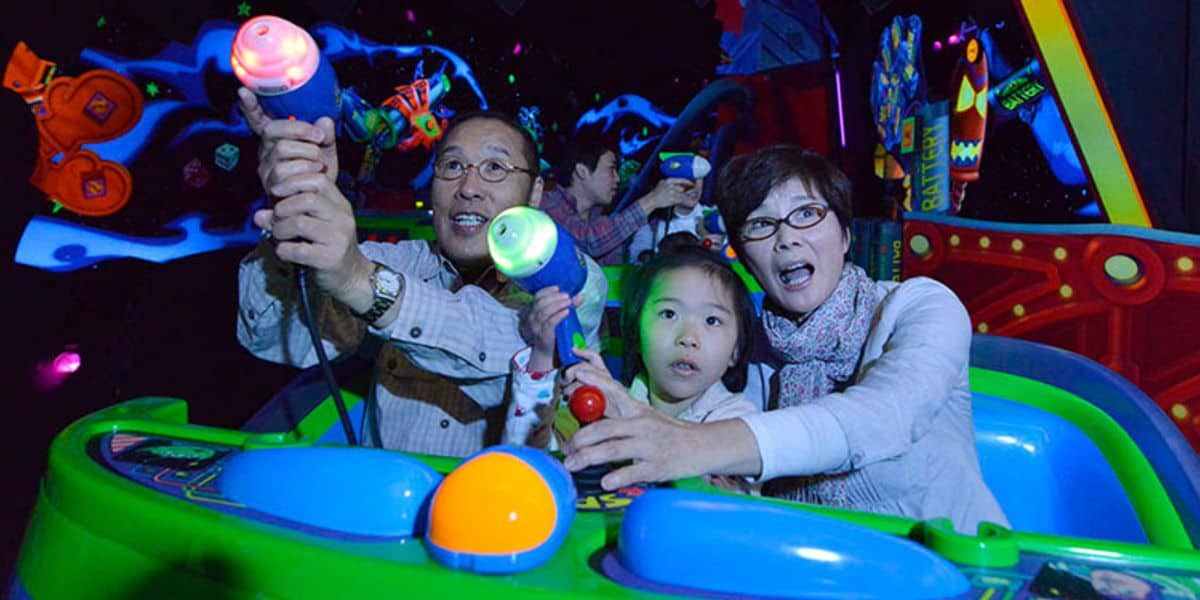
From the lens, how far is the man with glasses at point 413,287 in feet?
3.37

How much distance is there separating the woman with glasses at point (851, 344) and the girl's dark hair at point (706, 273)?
0.06 meters

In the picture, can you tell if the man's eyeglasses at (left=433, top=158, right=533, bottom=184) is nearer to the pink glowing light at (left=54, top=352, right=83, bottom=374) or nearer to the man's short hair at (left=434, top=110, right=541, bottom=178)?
the man's short hair at (left=434, top=110, right=541, bottom=178)

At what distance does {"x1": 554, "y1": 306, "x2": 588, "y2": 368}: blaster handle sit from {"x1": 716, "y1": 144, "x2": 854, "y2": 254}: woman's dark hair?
1.35ft

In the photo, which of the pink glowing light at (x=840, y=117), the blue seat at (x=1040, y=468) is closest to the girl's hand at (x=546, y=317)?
the blue seat at (x=1040, y=468)

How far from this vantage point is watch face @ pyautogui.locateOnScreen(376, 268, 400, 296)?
1142 millimetres

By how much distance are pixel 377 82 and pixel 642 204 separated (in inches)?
155

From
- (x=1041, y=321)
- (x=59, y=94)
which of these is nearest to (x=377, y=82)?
(x=59, y=94)

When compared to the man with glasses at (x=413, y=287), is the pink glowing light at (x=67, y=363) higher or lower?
lower

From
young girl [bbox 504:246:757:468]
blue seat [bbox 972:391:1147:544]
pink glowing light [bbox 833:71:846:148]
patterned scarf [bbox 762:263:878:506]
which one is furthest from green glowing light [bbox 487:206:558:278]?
pink glowing light [bbox 833:71:846:148]

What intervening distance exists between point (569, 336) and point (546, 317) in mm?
42

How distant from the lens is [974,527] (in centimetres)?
136

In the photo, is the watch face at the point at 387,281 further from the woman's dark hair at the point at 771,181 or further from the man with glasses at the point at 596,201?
the man with glasses at the point at 596,201

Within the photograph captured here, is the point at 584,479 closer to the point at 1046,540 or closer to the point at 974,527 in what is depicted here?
the point at 1046,540

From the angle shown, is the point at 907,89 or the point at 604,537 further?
the point at 907,89
